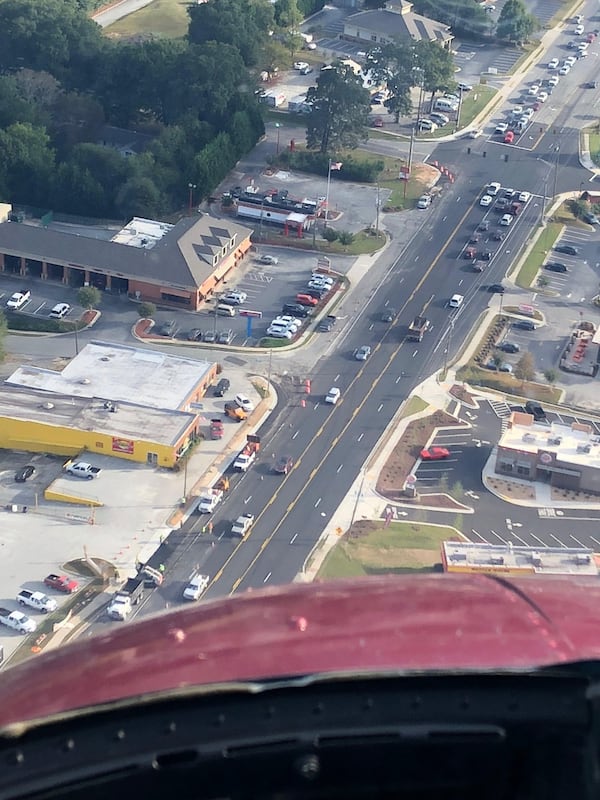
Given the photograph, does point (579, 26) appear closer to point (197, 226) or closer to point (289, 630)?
point (197, 226)

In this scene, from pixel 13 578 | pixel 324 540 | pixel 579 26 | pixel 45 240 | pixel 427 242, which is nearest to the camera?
pixel 13 578

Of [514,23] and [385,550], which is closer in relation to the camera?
[385,550]

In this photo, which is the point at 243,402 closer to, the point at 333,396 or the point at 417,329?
the point at 333,396

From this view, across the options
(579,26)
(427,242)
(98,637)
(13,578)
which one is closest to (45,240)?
(427,242)

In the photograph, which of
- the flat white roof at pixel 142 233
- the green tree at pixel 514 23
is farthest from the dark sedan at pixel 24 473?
the green tree at pixel 514 23

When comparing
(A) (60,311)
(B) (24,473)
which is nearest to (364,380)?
(A) (60,311)

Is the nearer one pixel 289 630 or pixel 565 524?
pixel 289 630
